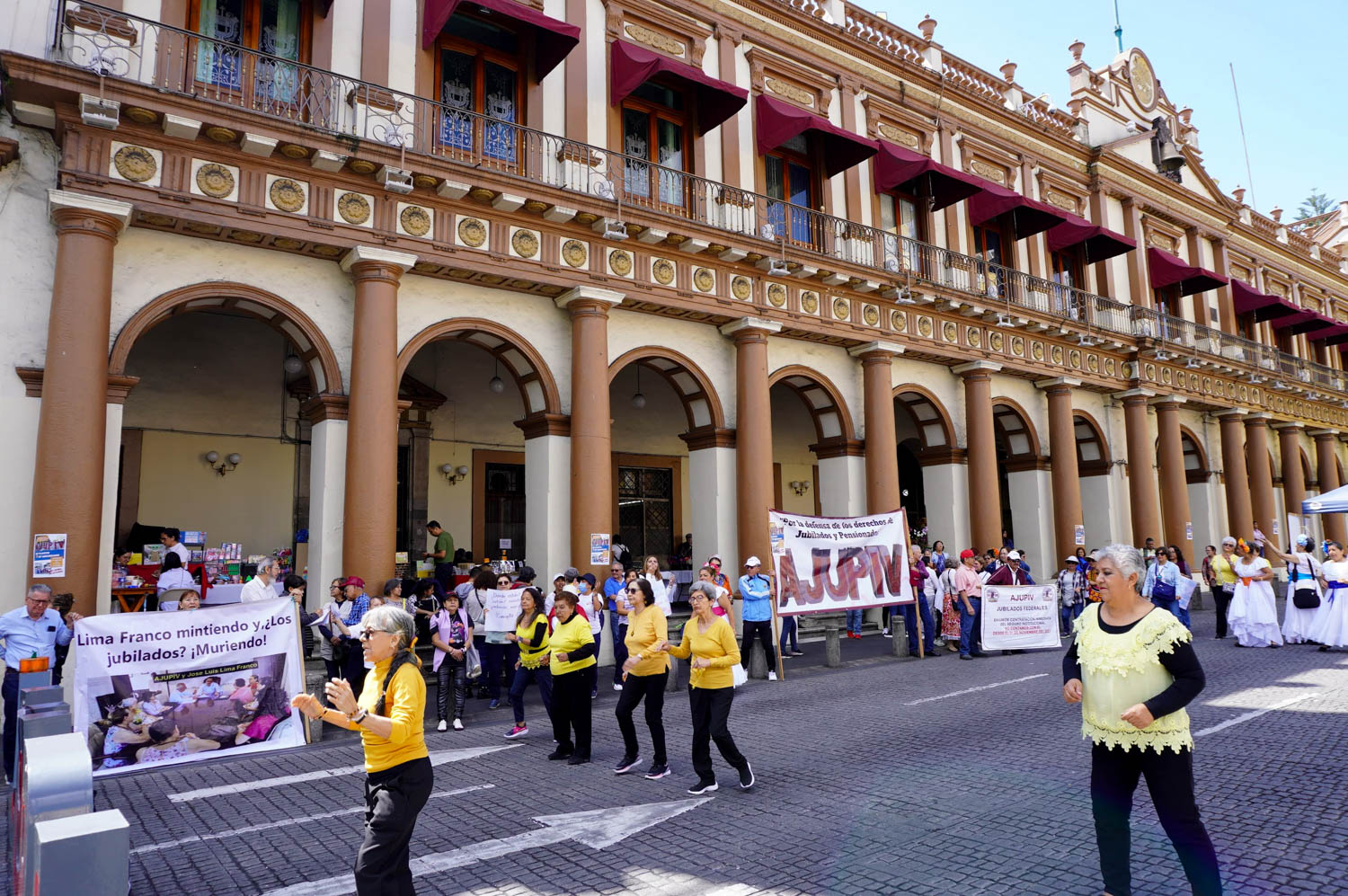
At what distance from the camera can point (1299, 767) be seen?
6.64 metres

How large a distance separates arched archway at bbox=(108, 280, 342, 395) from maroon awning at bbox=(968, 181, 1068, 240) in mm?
14675

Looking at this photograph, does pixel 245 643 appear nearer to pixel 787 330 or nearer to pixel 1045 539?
pixel 787 330

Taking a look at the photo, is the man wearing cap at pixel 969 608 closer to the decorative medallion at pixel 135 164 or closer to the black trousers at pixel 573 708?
the black trousers at pixel 573 708

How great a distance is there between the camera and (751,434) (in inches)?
631

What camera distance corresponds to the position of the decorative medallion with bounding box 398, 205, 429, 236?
12430 millimetres

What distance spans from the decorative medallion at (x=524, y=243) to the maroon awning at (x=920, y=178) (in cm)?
858

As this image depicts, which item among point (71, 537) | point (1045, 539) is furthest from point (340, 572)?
point (1045, 539)

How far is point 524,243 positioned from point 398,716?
10.5 m


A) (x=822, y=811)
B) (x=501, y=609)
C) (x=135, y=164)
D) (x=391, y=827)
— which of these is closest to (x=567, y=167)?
(x=135, y=164)

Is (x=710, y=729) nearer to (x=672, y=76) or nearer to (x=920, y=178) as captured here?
(x=672, y=76)

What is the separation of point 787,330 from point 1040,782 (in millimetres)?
11553

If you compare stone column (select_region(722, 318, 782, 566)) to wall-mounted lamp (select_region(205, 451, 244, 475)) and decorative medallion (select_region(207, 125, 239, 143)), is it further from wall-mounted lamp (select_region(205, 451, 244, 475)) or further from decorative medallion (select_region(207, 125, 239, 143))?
wall-mounted lamp (select_region(205, 451, 244, 475))

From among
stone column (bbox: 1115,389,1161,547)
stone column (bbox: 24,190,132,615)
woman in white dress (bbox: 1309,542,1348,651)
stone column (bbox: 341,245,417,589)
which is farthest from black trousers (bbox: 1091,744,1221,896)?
stone column (bbox: 1115,389,1161,547)

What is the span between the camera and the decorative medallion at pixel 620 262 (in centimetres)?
1441
